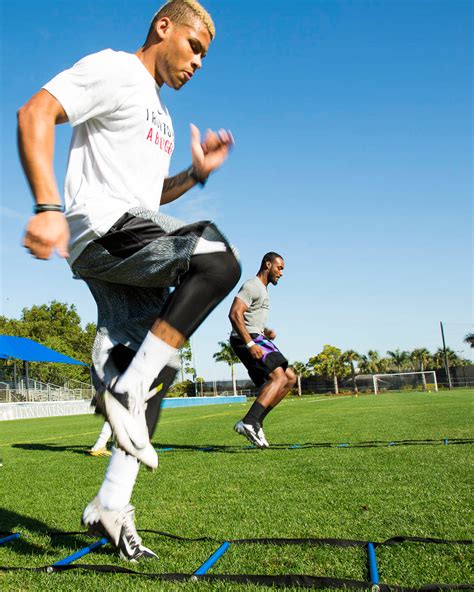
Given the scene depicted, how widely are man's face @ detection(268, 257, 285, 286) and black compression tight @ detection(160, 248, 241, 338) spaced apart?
18.2 ft

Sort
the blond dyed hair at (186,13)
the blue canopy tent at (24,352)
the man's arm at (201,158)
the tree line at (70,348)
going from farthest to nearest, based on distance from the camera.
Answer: the tree line at (70,348) → the blue canopy tent at (24,352) → the man's arm at (201,158) → the blond dyed hair at (186,13)

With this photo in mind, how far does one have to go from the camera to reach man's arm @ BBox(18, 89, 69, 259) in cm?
180

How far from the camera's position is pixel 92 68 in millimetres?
2148

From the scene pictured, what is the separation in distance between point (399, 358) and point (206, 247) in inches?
4209

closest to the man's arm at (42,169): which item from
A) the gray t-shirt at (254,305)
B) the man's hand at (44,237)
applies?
the man's hand at (44,237)

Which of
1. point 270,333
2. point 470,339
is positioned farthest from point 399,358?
point 270,333

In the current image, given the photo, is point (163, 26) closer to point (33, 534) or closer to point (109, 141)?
point (109, 141)

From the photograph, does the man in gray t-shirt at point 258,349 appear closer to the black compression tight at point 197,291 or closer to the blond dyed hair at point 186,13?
the black compression tight at point 197,291

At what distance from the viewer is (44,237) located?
1.79 m

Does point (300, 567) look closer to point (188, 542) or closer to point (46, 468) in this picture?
point (188, 542)

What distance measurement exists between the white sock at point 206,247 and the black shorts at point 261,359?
4.96 metres

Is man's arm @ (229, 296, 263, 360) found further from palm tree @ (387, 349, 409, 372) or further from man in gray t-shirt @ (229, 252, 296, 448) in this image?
palm tree @ (387, 349, 409, 372)

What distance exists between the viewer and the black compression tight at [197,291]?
83.2 inches

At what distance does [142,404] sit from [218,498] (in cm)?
197
